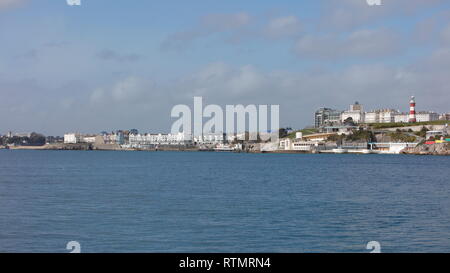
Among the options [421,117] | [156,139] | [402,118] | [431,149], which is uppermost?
[421,117]

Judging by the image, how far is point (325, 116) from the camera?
537ft

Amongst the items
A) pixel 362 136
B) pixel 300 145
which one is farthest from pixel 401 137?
pixel 300 145

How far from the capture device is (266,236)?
43.3ft

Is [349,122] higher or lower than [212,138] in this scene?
higher

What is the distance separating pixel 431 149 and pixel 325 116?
61674 millimetres

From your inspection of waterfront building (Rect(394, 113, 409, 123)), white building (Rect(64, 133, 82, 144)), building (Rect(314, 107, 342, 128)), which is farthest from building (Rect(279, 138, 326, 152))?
white building (Rect(64, 133, 82, 144))

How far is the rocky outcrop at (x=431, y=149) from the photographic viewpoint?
100 meters

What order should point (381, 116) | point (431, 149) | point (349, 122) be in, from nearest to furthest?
1. point (431, 149)
2. point (349, 122)
3. point (381, 116)

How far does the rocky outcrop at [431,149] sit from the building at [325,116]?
4719 cm

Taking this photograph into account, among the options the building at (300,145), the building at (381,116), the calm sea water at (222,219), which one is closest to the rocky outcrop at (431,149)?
the building at (300,145)

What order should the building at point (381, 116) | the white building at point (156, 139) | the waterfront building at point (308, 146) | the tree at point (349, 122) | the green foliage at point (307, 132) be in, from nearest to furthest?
the waterfront building at point (308, 146) → the tree at point (349, 122) → the green foliage at point (307, 132) → the building at point (381, 116) → the white building at point (156, 139)

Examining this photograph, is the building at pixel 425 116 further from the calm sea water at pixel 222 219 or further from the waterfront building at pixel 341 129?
the calm sea water at pixel 222 219

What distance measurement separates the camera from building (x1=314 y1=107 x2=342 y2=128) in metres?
159

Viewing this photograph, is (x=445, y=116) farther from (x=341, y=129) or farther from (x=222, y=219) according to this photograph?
(x=222, y=219)
